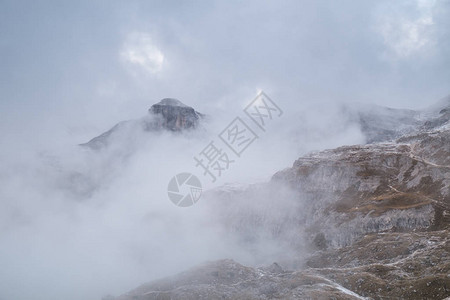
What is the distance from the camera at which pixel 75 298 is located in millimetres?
196125

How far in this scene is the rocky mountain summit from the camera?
7875 cm

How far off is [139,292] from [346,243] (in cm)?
8799

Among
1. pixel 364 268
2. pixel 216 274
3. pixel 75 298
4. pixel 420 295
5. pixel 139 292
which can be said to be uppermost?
pixel 75 298

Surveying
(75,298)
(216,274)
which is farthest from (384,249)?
(75,298)

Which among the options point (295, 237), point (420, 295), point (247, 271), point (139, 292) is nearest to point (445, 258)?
point (420, 295)

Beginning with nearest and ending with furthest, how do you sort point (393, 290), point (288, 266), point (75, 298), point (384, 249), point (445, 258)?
point (393, 290) < point (445, 258) < point (384, 249) < point (288, 266) < point (75, 298)

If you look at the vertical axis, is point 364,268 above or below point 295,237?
below

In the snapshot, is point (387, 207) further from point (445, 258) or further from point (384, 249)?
point (445, 258)

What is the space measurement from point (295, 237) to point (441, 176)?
257ft

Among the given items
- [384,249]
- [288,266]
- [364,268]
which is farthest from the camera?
[288,266]

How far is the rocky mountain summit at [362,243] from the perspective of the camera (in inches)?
3100

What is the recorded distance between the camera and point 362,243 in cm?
11544

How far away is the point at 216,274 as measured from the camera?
105 meters

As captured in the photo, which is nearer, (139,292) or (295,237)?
(139,292)
